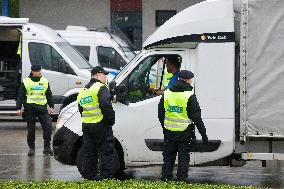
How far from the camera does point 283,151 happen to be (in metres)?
12.1

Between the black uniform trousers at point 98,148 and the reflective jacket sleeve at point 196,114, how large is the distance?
1.12 metres

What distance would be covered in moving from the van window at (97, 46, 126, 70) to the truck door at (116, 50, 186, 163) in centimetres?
1190

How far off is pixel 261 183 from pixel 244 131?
1.20m

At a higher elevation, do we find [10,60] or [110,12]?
[110,12]

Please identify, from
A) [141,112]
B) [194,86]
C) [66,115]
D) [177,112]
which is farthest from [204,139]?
[66,115]

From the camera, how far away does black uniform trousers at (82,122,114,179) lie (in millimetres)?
11727

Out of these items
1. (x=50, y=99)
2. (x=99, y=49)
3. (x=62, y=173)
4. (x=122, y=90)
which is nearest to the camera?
(x=122, y=90)

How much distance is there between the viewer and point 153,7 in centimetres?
3697

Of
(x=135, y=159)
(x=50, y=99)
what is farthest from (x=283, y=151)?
(x=50, y=99)

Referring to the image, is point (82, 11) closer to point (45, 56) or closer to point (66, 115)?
point (45, 56)

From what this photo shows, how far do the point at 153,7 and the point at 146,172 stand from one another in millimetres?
23156

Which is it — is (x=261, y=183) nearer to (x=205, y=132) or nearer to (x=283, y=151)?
(x=283, y=151)

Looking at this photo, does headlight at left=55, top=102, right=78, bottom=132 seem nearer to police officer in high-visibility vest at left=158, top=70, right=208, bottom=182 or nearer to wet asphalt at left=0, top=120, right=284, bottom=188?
wet asphalt at left=0, top=120, right=284, bottom=188

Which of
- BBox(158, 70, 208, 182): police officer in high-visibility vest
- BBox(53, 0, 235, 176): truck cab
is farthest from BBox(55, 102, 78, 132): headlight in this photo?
BBox(158, 70, 208, 182): police officer in high-visibility vest
